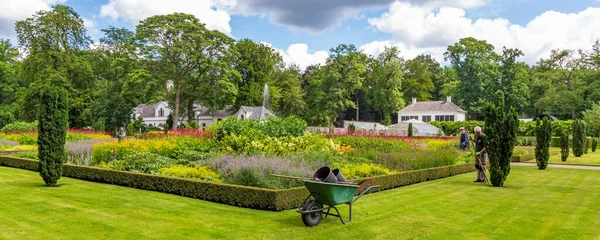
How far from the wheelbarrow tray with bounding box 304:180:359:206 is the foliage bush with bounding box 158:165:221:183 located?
3.59 metres

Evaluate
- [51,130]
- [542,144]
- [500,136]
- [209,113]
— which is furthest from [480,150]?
[209,113]

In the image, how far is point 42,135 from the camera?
9438 millimetres

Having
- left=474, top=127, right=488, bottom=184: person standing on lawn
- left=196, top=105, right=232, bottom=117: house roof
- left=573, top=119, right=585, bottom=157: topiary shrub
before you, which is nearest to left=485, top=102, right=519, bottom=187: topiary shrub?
left=474, top=127, right=488, bottom=184: person standing on lawn

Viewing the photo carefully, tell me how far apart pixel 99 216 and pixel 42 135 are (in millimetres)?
3766

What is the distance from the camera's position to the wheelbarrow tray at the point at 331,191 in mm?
6293

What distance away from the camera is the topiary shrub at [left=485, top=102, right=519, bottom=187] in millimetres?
11633

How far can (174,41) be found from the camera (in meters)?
40.3

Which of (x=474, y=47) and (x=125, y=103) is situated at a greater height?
(x=474, y=47)

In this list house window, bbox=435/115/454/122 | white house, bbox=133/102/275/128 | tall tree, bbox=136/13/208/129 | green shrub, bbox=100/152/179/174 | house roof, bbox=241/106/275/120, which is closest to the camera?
green shrub, bbox=100/152/179/174

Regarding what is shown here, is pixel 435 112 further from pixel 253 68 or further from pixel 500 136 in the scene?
pixel 500 136

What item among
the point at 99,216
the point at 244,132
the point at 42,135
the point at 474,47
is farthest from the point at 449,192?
the point at 474,47

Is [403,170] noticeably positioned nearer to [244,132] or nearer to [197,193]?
[244,132]

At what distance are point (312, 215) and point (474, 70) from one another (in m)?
58.4

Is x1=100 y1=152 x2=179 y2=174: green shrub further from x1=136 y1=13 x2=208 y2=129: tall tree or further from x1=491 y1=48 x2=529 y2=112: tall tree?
x1=491 y1=48 x2=529 y2=112: tall tree
